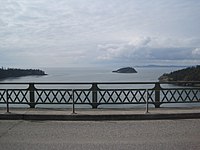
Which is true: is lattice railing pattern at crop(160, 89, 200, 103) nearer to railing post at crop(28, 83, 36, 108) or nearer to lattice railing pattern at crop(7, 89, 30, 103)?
railing post at crop(28, 83, 36, 108)

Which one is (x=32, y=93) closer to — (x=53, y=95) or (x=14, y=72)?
(x=53, y=95)

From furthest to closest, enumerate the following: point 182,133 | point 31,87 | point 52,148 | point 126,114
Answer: point 31,87, point 126,114, point 182,133, point 52,148

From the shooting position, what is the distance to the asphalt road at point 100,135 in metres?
6.20

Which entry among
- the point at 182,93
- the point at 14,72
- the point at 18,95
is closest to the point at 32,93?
the point at 18,95

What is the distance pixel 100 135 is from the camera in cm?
725

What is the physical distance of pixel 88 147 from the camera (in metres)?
6.11

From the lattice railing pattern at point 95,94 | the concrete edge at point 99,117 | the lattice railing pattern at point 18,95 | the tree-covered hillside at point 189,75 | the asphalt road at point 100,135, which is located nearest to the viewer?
Result: the asphalt road at point 100,135

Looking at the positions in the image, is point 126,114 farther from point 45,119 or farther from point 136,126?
point 45,119

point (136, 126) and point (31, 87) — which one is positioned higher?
point (31, 87)

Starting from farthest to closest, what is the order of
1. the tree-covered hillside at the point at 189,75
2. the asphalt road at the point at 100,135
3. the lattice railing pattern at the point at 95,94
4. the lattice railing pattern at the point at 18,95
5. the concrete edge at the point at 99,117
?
the tree-covered hillside at the point at 189,75
the lattice railing pattern at the point at 18,95
the lattice railing pattern at the point at 95,94
the concrete edge at the point at 99,117
the asphalt road at the point at 100,135

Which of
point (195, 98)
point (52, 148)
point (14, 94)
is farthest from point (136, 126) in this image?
point (14, 94)

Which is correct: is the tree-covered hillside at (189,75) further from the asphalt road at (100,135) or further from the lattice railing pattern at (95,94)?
the asphalt road at (100,135)

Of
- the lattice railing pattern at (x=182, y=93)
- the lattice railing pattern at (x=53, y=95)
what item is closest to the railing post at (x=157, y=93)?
the lattice railing pattern at (x=182, y=93)

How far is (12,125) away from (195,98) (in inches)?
302
